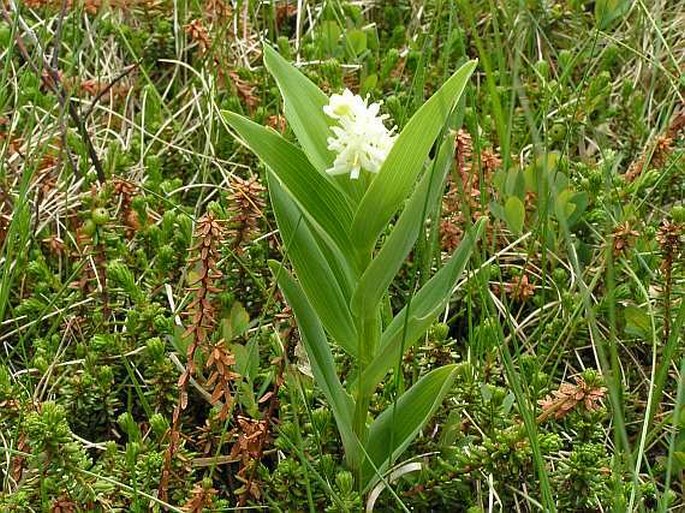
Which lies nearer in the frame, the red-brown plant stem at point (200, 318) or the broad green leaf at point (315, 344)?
the broad green leaf at point (315, 344)

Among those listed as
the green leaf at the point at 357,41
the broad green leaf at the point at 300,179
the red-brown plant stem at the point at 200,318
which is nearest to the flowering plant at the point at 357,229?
the broad green leaf at the point at 300,179

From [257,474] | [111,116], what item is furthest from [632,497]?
[111,116]

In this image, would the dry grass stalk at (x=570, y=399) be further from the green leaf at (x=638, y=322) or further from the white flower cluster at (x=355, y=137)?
the white flower cluster at (x=355, y=137)

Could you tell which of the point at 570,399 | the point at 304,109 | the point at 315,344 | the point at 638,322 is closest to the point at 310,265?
the point at 315,344

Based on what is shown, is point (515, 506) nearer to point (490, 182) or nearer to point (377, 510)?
point (377, 510)

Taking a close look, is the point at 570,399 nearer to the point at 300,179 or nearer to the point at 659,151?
the point at 300,179

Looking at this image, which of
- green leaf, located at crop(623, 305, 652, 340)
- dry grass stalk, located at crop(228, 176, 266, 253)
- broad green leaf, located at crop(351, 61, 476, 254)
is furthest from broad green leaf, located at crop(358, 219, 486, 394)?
green leaf, located at crop(623, 305, 652, 340)

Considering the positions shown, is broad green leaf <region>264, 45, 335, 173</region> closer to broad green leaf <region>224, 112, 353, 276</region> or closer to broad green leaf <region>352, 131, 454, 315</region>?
broad green leaf <region>224, 112, 353, 276</region>
